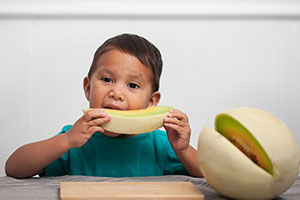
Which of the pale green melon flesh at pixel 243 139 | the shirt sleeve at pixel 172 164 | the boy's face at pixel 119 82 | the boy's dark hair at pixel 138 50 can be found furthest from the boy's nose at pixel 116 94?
the pale green melon flesh at pixel 243 139

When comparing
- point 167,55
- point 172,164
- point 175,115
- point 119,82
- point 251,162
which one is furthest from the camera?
point 167,55

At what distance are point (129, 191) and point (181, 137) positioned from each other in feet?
1.10

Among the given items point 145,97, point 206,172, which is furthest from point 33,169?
point 206,172

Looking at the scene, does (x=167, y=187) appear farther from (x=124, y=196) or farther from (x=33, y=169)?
(x=33, y=169)

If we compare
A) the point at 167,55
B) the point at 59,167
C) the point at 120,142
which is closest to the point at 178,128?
the point at 120,142

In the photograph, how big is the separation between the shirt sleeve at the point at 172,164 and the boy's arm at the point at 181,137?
3.8 inches

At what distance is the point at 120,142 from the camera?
52.1 inches

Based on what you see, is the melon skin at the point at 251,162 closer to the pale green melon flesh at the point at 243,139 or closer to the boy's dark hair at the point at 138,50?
the pale green melon flesh at the point at 243,139

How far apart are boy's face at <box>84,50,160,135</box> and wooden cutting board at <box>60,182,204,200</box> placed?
34 cm

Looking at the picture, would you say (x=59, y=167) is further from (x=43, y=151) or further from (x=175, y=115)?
(x=175, y=115)

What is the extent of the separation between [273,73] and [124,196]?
4.22ft

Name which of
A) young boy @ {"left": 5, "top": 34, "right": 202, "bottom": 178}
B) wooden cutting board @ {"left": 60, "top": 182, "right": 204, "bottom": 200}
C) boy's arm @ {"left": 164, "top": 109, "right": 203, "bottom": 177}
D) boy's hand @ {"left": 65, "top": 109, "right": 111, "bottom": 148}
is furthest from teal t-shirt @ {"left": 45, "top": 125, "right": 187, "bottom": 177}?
wooden cutting board @ {"left": 60, "top": 182, "right": 204, "bottom": 200}

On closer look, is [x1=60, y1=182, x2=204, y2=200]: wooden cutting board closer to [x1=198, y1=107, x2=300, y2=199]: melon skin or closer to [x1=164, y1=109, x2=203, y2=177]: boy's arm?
[x1=198, y1=107, x2=300, y2=199]: melon skin

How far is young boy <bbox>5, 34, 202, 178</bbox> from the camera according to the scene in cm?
112
